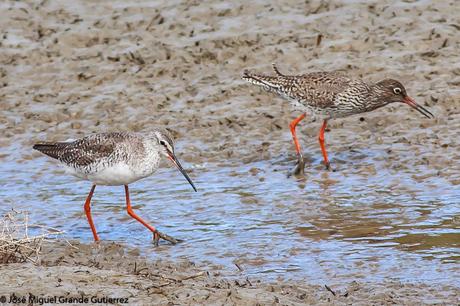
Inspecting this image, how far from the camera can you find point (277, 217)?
35.5ft

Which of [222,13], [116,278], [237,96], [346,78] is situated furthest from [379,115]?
[116,278]

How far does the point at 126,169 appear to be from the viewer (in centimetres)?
1005

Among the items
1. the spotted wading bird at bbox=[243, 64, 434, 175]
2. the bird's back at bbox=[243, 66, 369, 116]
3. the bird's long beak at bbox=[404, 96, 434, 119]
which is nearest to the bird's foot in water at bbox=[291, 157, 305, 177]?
the spotted wading bird at bbox=[243, 64, 434, 175]

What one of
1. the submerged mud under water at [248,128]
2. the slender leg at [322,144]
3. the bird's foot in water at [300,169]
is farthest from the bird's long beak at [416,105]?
the bird's foot in water at [300,169]

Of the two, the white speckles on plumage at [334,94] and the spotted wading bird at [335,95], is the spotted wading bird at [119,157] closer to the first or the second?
the spotted wading bird at [335,95]

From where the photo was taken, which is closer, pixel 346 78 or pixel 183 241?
pixel 183 241

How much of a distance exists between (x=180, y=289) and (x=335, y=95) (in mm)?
5653

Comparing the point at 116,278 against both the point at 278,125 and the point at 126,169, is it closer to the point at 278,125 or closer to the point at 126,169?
the point at 126,169

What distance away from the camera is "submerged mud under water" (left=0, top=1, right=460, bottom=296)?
993 centimetres

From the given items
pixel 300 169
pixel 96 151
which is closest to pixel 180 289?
pixel 96 151

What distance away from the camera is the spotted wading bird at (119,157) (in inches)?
397

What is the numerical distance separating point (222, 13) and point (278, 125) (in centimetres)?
320

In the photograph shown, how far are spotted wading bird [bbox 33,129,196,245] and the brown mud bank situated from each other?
1.26 m

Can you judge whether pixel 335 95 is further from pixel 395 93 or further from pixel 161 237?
pixel 161 237
